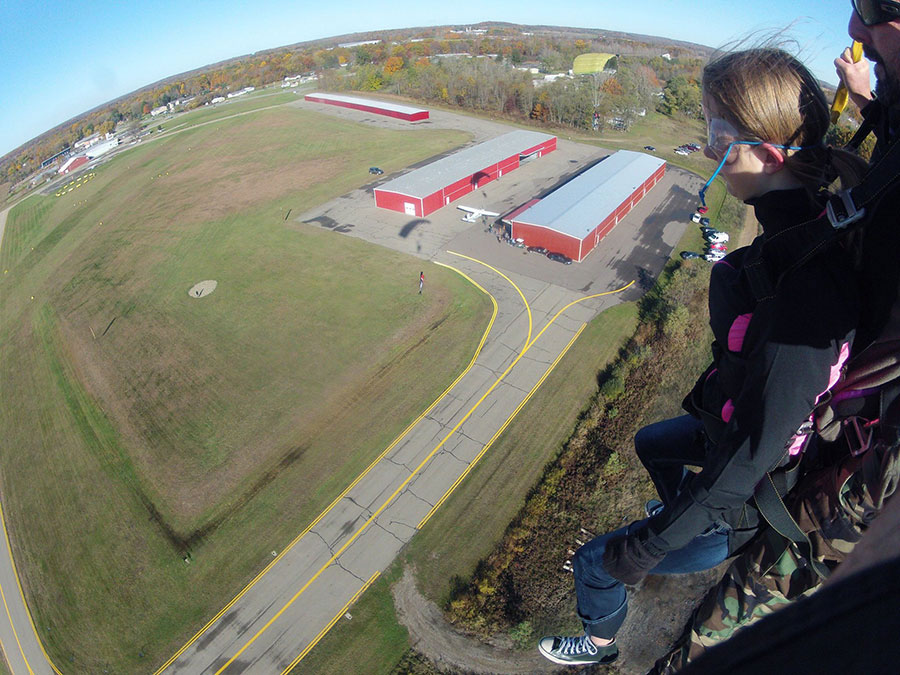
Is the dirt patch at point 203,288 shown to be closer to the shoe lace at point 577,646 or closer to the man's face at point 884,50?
the shoe lace at point 577,646

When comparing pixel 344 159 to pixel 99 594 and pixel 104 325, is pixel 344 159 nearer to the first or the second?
pixel 104 325

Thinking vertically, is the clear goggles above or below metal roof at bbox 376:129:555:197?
above

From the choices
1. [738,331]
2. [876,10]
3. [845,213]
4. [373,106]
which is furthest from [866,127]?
[373,106]

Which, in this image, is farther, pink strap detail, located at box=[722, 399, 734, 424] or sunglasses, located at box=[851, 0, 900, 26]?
pink strap detail, located at box=[722, 399, 734, 424]

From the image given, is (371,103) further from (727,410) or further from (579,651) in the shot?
(727,410)

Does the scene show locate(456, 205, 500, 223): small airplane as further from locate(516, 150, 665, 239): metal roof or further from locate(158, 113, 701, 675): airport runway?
locate(516, 150, 665, 239): metal roof

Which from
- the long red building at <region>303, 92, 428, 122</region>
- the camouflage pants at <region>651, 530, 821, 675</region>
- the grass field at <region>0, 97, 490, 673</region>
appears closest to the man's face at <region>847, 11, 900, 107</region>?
the camouflage pants at <region>651, 530, 821, 675</region>
